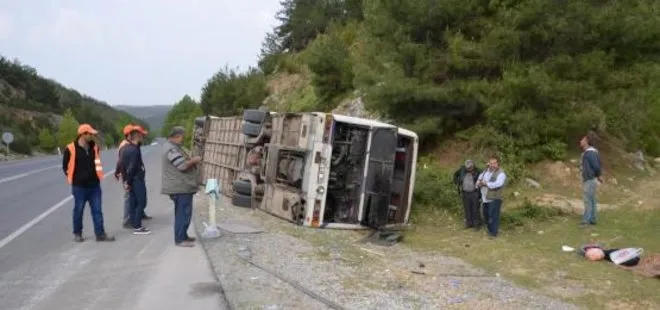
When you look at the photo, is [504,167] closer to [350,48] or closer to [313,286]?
[313,286]

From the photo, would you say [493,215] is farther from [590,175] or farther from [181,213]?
[181,213]

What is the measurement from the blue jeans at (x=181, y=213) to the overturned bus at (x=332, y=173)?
265cm

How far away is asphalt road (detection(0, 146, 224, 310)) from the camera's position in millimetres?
5418

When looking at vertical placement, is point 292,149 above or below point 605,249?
above

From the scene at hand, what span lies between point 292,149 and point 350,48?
1645cm

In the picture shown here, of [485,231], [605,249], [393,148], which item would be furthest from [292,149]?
[605,249]

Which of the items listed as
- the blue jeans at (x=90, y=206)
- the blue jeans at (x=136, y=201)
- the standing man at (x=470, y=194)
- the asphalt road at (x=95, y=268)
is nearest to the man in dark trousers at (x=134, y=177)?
the blue jeans at (x=136, y=201)

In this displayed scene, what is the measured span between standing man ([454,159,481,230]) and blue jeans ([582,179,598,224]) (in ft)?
6.39

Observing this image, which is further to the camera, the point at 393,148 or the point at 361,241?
the point at 393,148

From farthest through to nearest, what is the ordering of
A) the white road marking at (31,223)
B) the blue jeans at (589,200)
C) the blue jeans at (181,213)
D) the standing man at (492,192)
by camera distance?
1. the blue jeans at (589,200)
2. the standing man at (492,192)
3. the white road marking at (31,223)
4. the blue jeans at (181,213)

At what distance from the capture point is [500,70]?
15.2 meters

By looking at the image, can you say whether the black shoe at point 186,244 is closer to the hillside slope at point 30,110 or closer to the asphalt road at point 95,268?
the asphalt road at point 95,268

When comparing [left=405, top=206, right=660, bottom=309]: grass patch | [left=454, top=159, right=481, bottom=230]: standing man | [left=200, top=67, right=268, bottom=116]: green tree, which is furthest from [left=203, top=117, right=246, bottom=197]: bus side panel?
[left=200, top=67, right=268, bottom=116]: green tree

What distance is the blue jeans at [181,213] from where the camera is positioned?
304 inches
